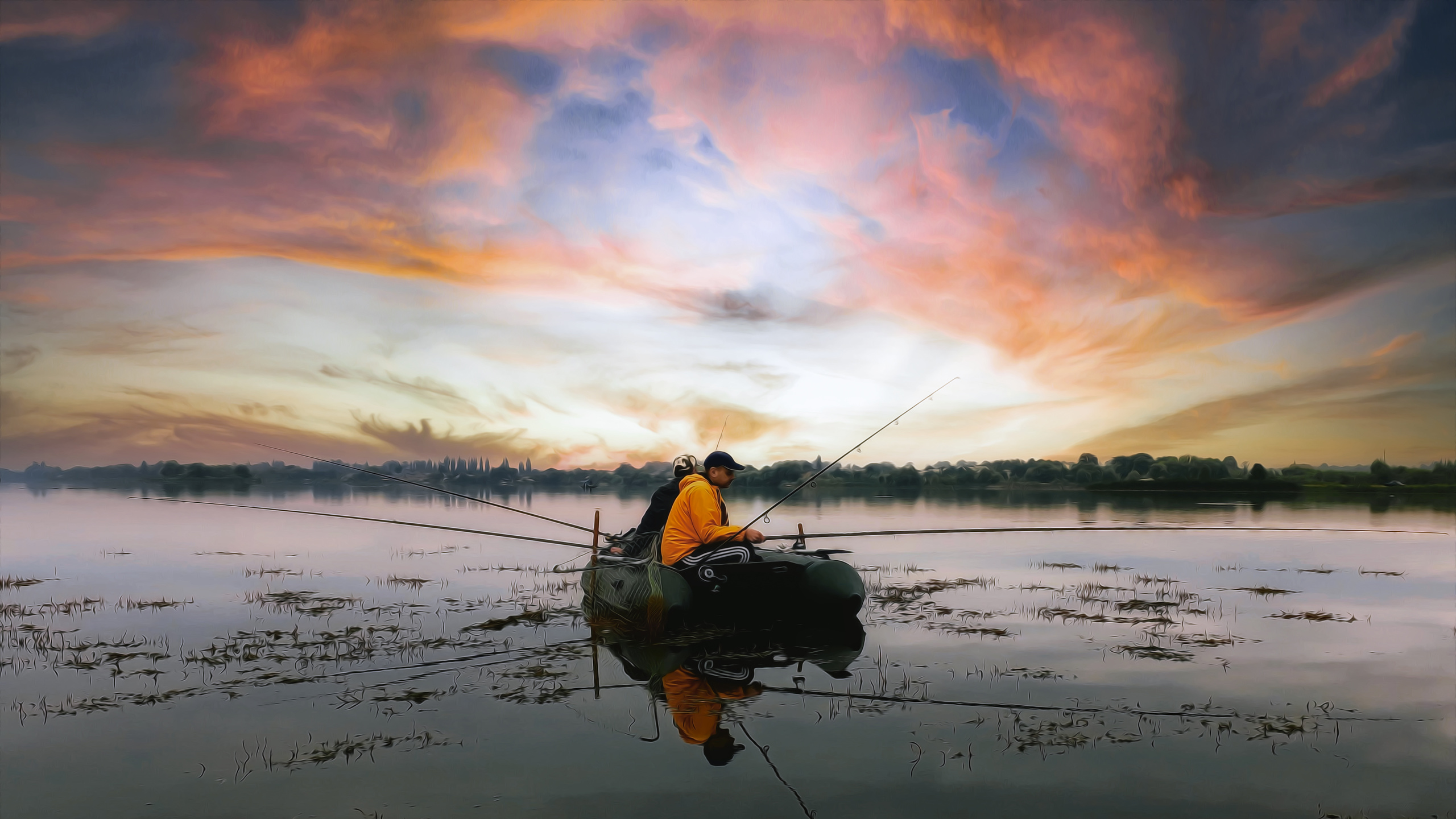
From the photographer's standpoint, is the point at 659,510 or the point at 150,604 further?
the point at 150,604

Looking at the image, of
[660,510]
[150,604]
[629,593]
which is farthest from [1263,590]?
[150,604]

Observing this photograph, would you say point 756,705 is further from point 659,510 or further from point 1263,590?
point 1263,590

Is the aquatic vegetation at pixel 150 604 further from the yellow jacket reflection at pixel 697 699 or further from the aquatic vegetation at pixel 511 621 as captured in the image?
the yellow jacket reflection at pixel 697 699

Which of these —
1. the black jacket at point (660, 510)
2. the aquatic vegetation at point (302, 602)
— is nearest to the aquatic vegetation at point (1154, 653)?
the black jacket at point (660, 510)

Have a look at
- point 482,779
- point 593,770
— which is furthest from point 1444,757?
point 482,779

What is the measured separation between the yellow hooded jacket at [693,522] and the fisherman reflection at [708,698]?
1.52 m

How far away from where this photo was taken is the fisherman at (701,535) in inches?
408

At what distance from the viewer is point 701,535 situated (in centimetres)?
1045

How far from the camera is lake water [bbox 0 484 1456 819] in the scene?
5633 mm

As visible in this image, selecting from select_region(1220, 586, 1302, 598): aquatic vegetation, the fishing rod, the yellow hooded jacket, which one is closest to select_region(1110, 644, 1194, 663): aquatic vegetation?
the yellow hooded jacket

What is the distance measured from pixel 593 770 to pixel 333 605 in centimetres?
970

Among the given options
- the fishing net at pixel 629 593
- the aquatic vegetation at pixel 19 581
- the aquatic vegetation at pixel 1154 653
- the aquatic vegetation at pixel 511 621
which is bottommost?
the aquatic vegetation at pixel 19 581

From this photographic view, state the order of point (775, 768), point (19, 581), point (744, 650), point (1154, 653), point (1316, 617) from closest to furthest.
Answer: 1. point (775, 768)
2. point (1154, 653)
3. point (744, 650)
4. point (1316, 617)
5. point (19, 581)

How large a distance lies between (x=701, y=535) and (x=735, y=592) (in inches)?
35.6
